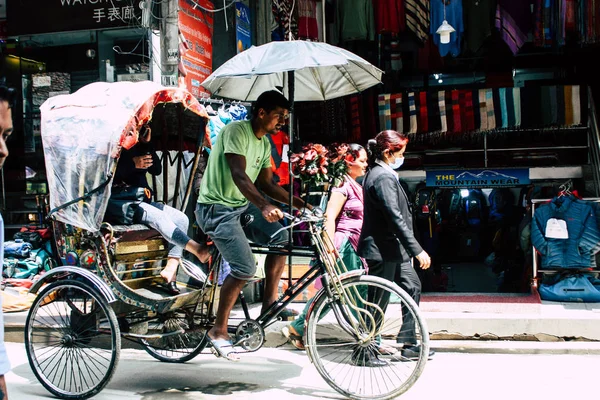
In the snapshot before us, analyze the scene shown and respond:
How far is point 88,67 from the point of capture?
10.2m

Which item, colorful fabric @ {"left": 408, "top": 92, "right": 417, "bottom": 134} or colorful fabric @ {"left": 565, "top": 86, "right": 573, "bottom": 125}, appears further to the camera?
colorful fabric @ {"left": 408, "top": 92, "right": 417, "bottom": 134}

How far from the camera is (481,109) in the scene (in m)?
10.0

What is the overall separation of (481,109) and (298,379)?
5.78 metres

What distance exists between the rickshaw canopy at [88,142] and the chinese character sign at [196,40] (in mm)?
2643

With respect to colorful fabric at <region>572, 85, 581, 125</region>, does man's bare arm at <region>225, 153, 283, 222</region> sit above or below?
below

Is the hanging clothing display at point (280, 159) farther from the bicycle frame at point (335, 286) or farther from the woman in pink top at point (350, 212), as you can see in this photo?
the bicycle frame at point (335, 286)

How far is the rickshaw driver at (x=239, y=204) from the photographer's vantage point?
204 inches

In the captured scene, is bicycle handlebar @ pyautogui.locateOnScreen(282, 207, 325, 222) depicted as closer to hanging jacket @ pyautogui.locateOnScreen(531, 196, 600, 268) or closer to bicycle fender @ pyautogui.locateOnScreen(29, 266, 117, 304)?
bicycle fender @ pyautogui.locateOnScreen(29, 266, 117, 304)

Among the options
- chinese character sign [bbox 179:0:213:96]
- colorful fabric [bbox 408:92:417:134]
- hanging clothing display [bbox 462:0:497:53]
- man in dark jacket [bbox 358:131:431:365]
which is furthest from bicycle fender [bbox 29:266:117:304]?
hanging clothing display [bbox 462:0:497:53]

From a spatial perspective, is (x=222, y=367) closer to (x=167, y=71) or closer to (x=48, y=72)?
(x=167, y=71)

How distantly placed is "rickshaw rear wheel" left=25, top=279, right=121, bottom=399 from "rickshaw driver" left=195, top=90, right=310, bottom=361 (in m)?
0.90

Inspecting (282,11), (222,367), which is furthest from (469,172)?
(222,367)

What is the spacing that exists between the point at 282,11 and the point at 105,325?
577 centimetres

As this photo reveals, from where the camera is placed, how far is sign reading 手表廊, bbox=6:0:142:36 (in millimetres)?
9062
